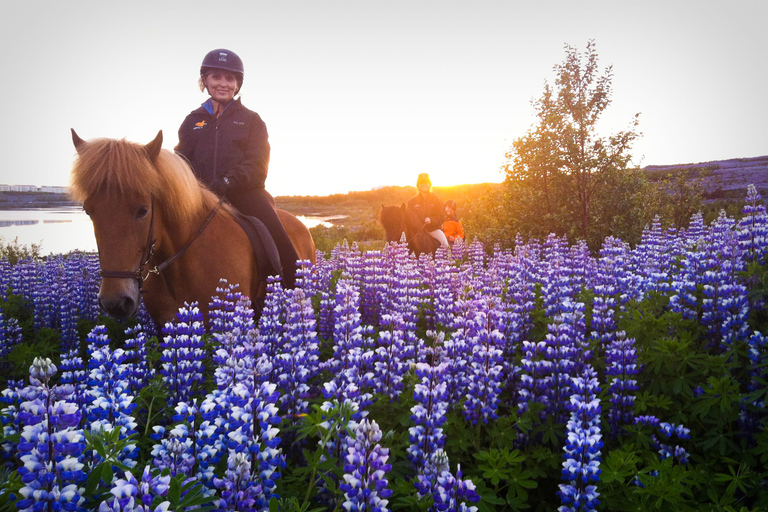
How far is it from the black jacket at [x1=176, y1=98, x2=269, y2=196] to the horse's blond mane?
137cm

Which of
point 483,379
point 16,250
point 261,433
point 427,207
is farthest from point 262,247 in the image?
point 16,250

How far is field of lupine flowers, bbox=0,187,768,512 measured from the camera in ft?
6.46

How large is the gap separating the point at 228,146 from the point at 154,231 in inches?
91.9

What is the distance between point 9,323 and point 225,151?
14.2ft

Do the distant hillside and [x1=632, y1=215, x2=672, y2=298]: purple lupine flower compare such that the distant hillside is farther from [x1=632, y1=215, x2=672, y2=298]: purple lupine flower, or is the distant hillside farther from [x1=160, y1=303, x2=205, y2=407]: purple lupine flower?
[x1=160, y1=303, x2=205, y2=407]: purple lupine flower

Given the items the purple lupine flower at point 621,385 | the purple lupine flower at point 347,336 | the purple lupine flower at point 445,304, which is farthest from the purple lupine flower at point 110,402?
the purple lupine flower at point 621,385

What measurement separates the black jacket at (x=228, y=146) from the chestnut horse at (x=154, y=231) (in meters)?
0.65

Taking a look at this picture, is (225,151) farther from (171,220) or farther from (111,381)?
(111,381)

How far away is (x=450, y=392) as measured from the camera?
3.54 meters

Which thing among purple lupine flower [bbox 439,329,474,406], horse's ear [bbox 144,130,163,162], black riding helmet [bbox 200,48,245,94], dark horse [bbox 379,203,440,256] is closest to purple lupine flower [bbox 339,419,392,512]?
purple lupine flower [bbox 439,329,474,406]

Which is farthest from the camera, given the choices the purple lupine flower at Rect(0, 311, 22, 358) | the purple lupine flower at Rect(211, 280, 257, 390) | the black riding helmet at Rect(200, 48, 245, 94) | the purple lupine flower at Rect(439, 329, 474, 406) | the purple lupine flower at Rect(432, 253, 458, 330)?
the black riding helmet at Rect(200, 48, 245, 94)

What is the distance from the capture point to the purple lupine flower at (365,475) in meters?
1.98

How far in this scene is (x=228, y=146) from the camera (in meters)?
7.00

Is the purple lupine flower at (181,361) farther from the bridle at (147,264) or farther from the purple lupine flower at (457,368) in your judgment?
the purple lupine flower at (457,368)
